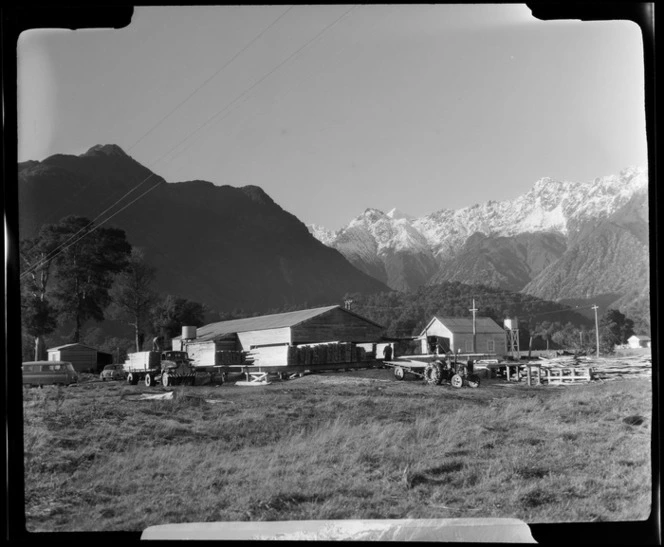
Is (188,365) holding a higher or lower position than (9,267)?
lower

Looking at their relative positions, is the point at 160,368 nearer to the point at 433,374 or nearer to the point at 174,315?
the point at 174,315

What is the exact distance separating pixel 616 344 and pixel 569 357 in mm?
4242

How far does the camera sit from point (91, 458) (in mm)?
7328

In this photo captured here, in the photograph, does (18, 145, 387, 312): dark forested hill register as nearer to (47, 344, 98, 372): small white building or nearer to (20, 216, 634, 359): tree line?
(20, 216, 634, 359): tree line

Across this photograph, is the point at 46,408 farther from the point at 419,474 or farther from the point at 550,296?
the point at 550,296

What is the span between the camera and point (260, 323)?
1198cm

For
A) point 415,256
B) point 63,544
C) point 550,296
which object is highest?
point 415,256

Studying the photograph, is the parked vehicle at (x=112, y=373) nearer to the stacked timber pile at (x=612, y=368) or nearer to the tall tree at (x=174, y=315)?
the tall tree at (x=174, y=315)

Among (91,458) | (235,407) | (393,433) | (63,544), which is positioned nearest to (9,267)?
(63,544)

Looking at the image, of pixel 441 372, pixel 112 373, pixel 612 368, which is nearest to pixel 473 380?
pixel 441 372

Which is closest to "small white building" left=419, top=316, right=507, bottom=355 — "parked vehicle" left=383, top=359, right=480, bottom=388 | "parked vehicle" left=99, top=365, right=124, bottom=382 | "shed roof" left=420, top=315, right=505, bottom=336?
"shed roof" left=420, top=315, right=505, bottom=336

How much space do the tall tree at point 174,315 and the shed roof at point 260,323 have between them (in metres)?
0.31

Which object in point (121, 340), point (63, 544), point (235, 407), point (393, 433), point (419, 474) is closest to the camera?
point (63, 544)

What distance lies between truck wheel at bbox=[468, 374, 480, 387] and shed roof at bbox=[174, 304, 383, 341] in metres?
3.01
